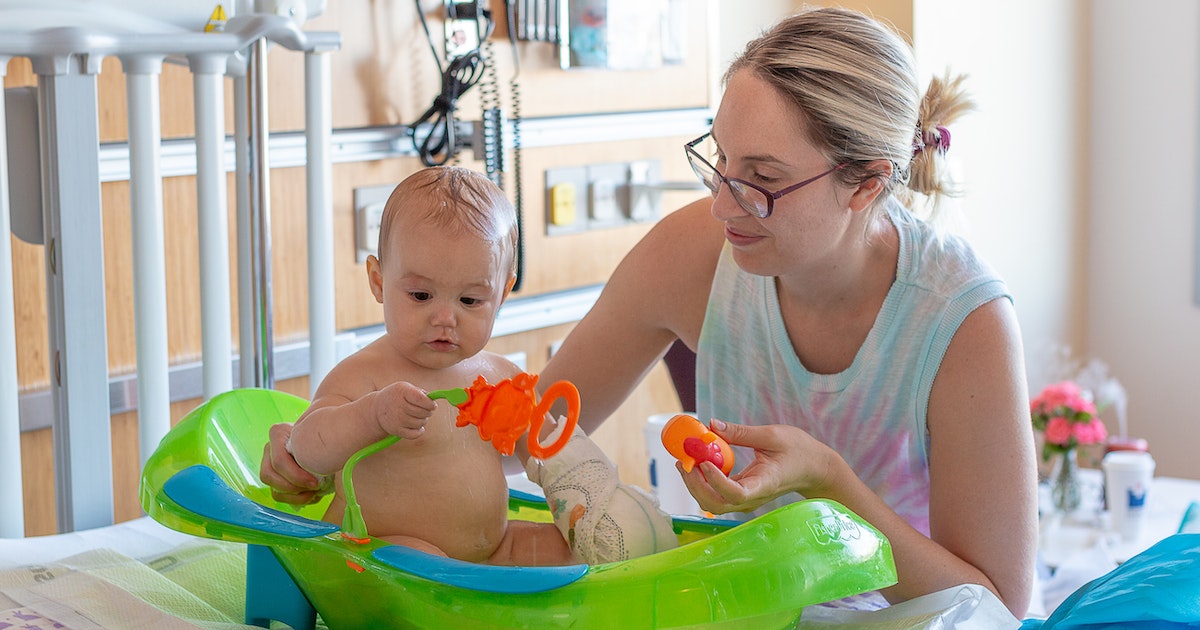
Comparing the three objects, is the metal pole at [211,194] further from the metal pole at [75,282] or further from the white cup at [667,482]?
the white cup at [667,482]

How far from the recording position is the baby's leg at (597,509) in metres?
0.98

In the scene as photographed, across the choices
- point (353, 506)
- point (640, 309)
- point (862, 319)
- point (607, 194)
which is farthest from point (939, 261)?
point (607, 194)

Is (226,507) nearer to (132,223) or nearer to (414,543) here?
(414,543)

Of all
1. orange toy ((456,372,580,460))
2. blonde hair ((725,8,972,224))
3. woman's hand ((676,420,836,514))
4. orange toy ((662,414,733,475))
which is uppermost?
blonde hair ((725,8,972,224))

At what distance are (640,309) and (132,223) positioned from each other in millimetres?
589

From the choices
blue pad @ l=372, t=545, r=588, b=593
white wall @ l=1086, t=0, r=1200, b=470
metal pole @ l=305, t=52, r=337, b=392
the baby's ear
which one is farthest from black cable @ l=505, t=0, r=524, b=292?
white wall @ l=1086, t=0, r=1200, b=470

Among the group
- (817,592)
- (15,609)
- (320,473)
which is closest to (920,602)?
(817,592)

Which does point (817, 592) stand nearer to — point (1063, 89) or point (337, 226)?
point (337, 226)

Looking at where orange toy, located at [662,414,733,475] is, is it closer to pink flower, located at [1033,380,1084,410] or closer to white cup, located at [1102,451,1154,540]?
white cup, located at [1102,451,1154,540]

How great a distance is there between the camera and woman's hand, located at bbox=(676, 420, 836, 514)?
0.94 metres

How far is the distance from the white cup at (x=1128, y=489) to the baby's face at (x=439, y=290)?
168 cm

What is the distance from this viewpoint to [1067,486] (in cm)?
251

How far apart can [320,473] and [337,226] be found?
3.63 ft

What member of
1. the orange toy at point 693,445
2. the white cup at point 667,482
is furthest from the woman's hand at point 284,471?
the white cup at point 667,482
